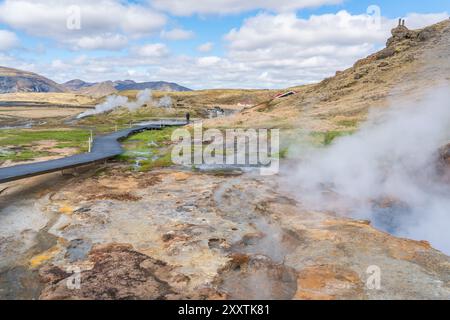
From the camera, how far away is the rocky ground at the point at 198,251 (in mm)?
5531

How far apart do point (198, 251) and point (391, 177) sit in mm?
7395

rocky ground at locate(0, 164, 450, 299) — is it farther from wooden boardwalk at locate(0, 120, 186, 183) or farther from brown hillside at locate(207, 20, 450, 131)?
brown hillside at locate(207, 20, 450, 131)

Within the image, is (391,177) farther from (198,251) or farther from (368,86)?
(368,86)

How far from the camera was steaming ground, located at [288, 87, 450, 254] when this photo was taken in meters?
8.94

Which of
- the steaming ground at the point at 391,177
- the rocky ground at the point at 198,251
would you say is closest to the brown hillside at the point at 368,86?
the steaming ground at the point at 391,177

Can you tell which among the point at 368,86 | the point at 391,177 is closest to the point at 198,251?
the point at 391,177

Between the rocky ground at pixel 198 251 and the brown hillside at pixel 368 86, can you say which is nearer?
the rocky ground at pixel 198 251

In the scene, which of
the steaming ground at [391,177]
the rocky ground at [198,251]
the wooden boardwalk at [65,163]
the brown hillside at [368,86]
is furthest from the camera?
the brown hillside at [368,86]

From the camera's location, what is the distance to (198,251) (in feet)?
22.5

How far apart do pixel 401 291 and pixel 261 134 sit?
16633 mm

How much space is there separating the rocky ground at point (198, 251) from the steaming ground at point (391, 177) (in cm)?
114

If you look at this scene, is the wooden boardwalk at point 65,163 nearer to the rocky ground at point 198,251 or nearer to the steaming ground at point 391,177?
the rocky ground at point 198,251

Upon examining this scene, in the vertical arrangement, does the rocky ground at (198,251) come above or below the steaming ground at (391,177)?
below

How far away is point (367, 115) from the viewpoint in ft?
72.3
